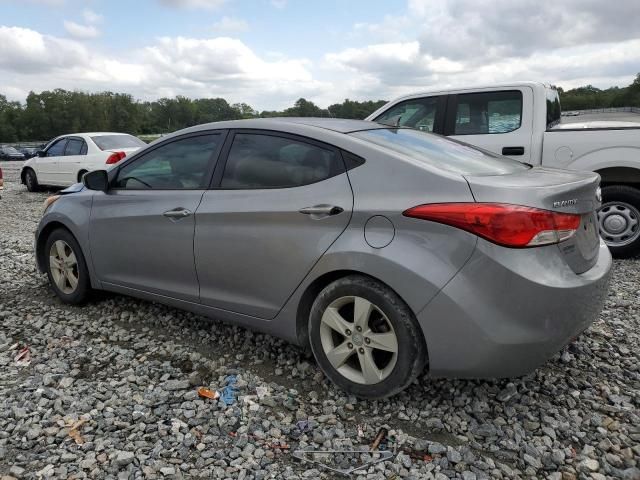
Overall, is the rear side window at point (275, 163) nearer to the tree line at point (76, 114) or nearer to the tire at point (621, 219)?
the tire at point (621, 219)

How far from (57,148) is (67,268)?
1040 centimetres

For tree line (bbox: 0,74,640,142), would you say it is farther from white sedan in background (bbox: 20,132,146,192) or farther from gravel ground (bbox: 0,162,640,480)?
gravel ground (bbox: 0,162,640,480)

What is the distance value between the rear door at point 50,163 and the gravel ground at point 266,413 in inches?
417

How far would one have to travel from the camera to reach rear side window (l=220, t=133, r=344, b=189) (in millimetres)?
2994

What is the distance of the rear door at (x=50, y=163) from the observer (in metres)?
13.4

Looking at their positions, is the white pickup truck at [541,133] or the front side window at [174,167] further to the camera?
the white pickup truck at [541,133]

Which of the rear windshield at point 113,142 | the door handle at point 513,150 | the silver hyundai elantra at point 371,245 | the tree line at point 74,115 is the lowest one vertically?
the silver hyundai elantra at point 371,245

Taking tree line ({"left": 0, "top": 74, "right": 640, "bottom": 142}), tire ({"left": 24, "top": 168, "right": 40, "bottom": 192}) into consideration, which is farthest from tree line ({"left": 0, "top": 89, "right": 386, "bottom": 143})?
tire ({"left": 24, "top": 168, "right": 40, "bottom": 192})

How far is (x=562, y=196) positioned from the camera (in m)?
2.58

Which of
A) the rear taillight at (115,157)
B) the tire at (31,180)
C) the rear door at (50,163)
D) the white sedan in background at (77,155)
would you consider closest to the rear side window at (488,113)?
the white sedan in background at (77,155)

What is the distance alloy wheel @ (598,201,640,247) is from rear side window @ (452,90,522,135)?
134cm

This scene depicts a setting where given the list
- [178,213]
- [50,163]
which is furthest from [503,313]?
[50,163]

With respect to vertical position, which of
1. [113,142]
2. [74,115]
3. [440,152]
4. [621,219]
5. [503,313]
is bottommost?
[621,219]

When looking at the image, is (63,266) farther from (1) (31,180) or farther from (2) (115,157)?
(1) (31,180)
